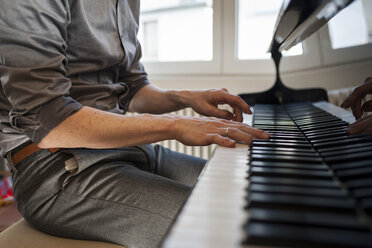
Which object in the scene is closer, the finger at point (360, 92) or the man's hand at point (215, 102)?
the finger at point (360, 92)

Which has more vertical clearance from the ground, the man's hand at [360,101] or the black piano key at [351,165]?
the man's hand at [360,101]

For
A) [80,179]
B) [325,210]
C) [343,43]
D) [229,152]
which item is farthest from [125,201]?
[343,43]

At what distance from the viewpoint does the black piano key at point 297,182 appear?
1.28ft

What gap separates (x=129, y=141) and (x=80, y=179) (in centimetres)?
17

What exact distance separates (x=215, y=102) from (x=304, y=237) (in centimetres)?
81

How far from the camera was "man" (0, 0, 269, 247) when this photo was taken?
687 mm

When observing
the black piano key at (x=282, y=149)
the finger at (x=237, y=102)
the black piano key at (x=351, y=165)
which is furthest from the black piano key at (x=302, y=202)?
the finger at (x=237, y=102)

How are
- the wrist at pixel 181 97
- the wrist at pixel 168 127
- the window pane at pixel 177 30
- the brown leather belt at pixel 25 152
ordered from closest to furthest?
the wrist at pixel 168 127, the brown leather belt at pixel 25 152, the wrist at pixel 181 97, the window pane at pixel 177 30

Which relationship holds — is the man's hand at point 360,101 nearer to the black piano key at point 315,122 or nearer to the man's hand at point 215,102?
the black piano key at point 315,122

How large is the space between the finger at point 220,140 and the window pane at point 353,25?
15.7 inches

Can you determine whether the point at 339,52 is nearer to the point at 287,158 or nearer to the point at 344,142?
the point at 344,142

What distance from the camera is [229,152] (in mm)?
613

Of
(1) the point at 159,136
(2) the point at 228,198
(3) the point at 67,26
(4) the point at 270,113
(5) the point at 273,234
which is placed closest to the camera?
(5) the point at 273,234

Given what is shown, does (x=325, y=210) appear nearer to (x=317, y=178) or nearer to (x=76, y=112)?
(x=317, y=178)
